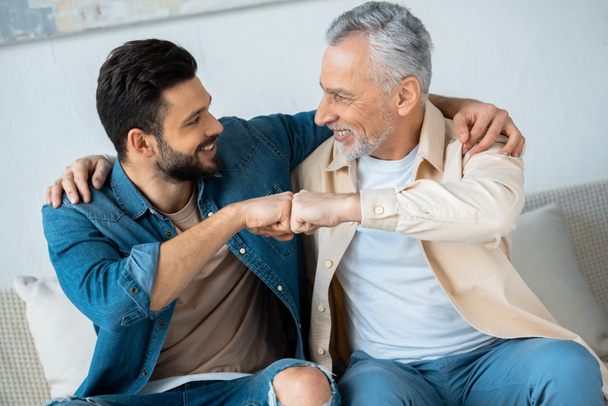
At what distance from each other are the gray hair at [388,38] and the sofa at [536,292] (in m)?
0.82

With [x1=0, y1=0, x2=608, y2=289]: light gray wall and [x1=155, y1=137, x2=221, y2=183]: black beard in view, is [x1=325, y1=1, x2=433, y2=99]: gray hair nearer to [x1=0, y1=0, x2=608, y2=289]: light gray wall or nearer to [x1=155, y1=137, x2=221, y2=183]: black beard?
[x1=155, y1=137, x2=221, y2=183]: black beard

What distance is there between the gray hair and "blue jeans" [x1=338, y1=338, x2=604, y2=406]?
75 cm

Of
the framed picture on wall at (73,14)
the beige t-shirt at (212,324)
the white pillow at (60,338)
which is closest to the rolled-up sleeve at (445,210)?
the beige t-shirt at (212,324)

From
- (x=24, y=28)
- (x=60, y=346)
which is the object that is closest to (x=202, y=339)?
(x=60, y=346)

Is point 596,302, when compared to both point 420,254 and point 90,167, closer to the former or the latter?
point 420,254

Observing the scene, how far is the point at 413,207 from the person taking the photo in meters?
1.46

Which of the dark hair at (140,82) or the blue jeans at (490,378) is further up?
the dark hair at (140,82)

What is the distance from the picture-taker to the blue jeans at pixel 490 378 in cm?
146

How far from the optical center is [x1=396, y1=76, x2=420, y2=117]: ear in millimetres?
1765

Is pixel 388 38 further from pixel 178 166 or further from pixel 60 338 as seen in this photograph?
pixel 60 338

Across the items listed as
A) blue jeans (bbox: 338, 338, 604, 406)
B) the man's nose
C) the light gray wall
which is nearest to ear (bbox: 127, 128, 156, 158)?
the man's nose

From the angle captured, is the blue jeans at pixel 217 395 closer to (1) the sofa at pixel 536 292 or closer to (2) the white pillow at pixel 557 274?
(1) the sofa at pixel 536 292

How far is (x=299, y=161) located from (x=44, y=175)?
0.99m

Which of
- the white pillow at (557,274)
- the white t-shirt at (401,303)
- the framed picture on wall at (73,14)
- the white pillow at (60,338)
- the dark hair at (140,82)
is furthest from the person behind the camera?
the framed picture on wall at (73,14)
